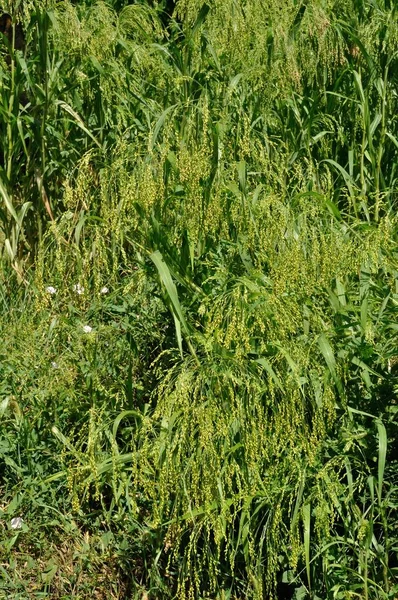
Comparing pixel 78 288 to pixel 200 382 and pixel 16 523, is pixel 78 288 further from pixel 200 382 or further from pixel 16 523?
pixel 200 382

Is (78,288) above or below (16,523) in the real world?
above

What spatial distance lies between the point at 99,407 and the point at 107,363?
0.23 meters

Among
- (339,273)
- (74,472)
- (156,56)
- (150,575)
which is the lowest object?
(150,575)

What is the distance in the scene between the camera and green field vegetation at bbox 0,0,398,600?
3.32 m

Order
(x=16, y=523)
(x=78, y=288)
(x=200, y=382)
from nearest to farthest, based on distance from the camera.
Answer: (x=200, y=382)
(x=16, y=523)
(x=78, y=288)

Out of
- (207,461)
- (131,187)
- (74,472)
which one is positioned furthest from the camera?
(74,472)

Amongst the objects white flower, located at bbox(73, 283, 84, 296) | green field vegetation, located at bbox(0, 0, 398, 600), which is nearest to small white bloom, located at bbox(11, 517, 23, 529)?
green field vegetation, located at bbox(0, 0, 398, 600)

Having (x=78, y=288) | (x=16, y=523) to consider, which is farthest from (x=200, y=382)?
(x=78, y=288)

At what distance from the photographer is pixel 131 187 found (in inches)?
137

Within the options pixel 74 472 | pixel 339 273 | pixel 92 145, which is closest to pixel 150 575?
pixel 74 472

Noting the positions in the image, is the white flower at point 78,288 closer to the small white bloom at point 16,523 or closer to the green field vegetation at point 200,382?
the green field vegetation at point 200,382

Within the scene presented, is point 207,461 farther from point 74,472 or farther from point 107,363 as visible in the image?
point 107,363

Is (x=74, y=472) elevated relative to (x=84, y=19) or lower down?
lower down

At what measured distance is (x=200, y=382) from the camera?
3.26 metres
